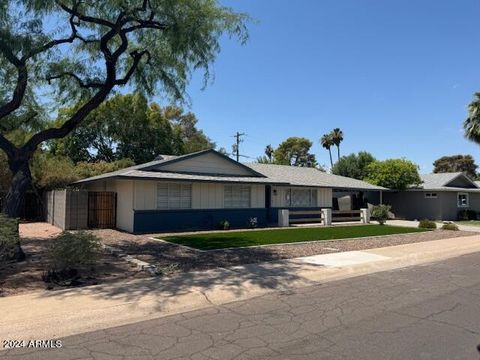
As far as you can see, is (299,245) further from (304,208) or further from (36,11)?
(304,208)

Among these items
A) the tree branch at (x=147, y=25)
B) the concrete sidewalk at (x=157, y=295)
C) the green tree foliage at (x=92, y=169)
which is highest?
the tree branch at (x=147, y=25)

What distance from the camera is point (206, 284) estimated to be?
29.1ft

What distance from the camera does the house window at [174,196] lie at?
20.8 metres

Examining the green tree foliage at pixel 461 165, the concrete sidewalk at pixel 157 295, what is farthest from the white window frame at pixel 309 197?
the green tree foliage at pixel 461 165

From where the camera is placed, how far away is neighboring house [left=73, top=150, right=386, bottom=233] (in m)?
20.0

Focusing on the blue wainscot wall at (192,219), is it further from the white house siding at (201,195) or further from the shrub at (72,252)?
the shrub at (72,252)

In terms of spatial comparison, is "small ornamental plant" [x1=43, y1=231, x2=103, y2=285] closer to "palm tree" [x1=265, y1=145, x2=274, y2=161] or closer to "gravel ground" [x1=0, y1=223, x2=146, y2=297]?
"gravel ground" [x1=0, y1=223, x2=146, y2=297]

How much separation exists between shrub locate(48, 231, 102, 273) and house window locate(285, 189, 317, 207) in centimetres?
1923

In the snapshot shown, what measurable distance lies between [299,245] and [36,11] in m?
11.2

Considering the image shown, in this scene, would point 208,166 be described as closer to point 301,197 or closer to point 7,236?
point 301,197

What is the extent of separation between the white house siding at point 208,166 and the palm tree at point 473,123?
17.6m

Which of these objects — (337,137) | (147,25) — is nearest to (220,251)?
(147,25)

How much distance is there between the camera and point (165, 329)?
5.98 m

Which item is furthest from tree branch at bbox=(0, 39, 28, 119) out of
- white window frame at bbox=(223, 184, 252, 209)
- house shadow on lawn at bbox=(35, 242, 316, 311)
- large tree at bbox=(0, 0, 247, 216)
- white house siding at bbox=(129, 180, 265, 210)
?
white window frame at bbox=(223, 184, 252, 209)
